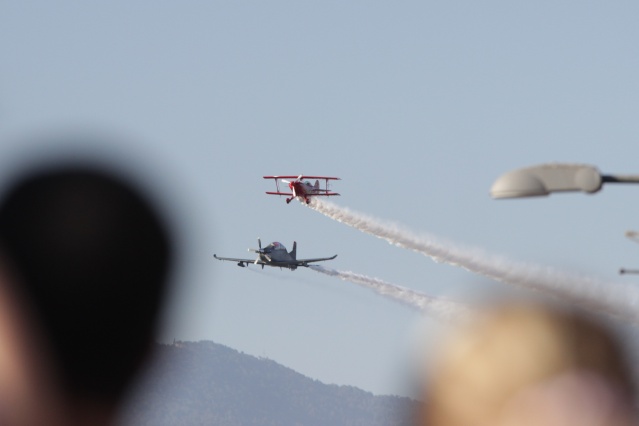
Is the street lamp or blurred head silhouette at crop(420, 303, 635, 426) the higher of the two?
the street lamp

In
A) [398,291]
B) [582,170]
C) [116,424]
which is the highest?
[582,170]

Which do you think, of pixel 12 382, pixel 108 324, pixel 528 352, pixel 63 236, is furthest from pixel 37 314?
pixel 528 352

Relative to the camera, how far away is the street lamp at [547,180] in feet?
118

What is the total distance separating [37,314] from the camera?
467 feet

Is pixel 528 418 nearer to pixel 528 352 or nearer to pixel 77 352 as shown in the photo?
pixel 528 352

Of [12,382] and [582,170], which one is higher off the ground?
[582,170]

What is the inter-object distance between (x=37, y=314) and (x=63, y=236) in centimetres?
3206

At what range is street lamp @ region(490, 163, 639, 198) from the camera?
36.1m

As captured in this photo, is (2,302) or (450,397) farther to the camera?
(2,302)

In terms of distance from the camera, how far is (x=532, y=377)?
44.0 m

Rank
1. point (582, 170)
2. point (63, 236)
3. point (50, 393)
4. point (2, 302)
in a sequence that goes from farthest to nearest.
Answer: point (63, 236)
point (2, 302)
point (50, 393)
point (582, 170)

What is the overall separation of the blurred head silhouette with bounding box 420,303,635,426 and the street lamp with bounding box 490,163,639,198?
700cm

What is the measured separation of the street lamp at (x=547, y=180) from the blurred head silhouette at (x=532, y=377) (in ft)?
23.0

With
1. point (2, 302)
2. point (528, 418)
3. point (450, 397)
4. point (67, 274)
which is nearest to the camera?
point (528, 418)
